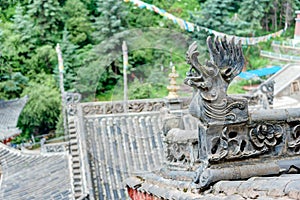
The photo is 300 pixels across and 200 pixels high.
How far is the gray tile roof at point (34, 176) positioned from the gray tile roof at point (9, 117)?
801 cm

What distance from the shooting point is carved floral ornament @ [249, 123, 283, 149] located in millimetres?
3406

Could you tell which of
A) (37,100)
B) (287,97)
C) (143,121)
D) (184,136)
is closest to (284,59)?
(287,97)

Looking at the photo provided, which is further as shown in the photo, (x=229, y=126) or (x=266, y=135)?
(x=266, y=135)

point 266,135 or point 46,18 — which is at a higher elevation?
point 46,18

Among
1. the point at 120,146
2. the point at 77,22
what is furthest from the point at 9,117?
the point at 77,22

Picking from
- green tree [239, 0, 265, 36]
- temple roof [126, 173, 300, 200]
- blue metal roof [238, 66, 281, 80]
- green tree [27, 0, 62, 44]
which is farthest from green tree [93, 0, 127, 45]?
temple roof [126, 173, 300, 200]

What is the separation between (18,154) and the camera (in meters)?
11.7

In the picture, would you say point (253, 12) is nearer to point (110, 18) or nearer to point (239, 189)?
point (110, 18)

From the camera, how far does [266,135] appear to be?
3471 millimetres

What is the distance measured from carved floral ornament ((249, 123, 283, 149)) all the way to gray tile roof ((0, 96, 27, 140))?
55.8 ft

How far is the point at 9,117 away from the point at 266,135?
19.9 metres

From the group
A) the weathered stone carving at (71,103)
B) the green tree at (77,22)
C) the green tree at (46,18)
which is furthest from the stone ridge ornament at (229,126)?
the green tree at (46,18)

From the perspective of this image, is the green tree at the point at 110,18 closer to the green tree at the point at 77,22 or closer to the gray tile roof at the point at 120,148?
the green tree at the point at 77,22

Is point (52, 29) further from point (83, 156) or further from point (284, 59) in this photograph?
point (83, 156)
